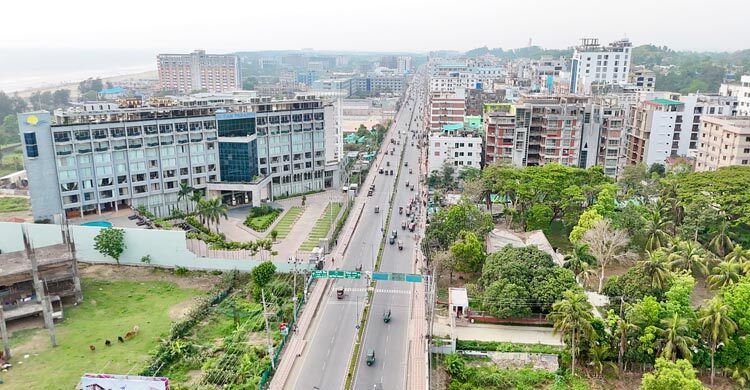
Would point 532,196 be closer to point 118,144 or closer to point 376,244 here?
point 376,244

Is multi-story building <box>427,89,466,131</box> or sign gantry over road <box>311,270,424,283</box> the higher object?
multi-story building <box>427,89,466,131</box>

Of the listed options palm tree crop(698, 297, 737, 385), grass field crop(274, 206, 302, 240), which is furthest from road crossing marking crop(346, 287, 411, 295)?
palm tree crop(698, 297, 737, 385)

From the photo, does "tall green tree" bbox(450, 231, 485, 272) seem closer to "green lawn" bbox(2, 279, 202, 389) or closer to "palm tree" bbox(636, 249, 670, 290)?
"palm tree" bbox(636, 249, 670, 290)

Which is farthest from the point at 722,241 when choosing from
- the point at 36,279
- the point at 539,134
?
the point at 36,279

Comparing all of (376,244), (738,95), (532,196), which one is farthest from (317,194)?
(738,95)

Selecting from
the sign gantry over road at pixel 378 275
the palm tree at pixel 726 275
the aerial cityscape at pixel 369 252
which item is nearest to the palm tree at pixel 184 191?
the aerial cityscape at pixel 369 252

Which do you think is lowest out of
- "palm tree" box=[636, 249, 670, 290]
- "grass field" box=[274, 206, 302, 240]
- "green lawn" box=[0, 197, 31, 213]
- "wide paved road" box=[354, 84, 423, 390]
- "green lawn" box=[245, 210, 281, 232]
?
"wide paved road" box=[354, 84, 423, 390]

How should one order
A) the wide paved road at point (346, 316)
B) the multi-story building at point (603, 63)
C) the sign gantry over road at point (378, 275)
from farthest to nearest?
the multi-story building at point (603, 63), the sign gantry over road at point (378, 275), the wide paved road at point (346, 316)

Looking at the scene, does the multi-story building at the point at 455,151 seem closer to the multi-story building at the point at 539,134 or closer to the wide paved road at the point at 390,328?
the multi-story building at the point at 539,134
